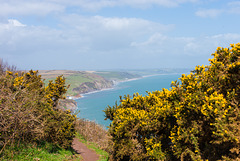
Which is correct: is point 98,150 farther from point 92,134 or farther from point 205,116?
point 205,116

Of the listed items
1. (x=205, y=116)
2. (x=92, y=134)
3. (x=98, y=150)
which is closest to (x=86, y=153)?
(x=98, y=150)

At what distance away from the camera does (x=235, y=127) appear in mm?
7711

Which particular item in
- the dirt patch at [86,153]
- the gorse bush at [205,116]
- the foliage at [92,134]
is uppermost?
the gorse bush at [205,116]

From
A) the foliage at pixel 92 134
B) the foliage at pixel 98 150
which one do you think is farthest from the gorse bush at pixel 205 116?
the foliage at pixel 92 134

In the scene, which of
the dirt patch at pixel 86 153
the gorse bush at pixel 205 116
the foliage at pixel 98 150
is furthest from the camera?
the foliage at pixel 98 150

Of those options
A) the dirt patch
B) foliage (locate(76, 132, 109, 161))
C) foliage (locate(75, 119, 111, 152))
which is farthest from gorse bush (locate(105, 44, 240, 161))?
foliage (locate(75, 119, 111, 152))

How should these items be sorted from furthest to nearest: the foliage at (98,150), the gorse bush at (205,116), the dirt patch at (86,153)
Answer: the foliage at (98,150), the dirt patch at (86,153), the gorse bush at (205,116)

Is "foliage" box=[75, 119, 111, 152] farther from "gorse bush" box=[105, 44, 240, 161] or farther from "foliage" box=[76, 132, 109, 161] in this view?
"gorse bush" box=[105, 44, 240, 161]

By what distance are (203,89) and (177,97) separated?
2.76 metres

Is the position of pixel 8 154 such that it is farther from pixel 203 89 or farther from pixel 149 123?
pixel 203 89

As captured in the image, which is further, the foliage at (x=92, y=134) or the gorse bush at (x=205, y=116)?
the foliage at (x=92, y=134)

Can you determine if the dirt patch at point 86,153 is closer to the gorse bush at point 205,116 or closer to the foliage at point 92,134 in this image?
the foliage at point 92,134

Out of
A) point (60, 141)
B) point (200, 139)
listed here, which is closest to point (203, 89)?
point (200, 139)

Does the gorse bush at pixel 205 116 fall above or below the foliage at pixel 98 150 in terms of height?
above
